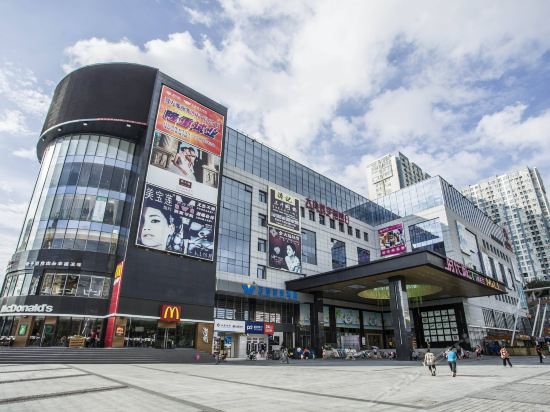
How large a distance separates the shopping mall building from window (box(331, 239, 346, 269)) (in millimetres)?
403

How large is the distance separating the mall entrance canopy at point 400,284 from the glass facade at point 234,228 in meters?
8.74

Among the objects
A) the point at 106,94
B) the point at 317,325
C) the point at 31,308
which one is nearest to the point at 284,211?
the point at 317,325

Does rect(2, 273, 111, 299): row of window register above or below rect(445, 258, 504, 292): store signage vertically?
below

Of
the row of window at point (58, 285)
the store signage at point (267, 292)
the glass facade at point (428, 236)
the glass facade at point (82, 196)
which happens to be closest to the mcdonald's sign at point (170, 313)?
the row of window at point (58, 285)

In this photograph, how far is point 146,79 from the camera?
43781 millimetres

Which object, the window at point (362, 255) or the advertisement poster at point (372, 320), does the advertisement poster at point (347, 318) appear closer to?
the advertisement poster at point (372, 320)

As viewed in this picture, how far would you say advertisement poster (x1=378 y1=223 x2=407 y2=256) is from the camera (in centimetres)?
6738

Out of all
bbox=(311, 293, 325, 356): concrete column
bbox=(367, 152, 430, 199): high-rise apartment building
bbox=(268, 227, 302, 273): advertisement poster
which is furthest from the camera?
bbox=(367, 152, 430, 199): high-rise apartment building

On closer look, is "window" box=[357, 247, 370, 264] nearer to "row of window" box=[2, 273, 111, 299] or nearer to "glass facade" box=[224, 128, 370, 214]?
"glass facade" box=[224, 128, 370, 214]

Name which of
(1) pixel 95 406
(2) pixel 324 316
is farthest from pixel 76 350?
(2) pixel 324 316

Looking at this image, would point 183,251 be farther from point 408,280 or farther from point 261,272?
point 408,280

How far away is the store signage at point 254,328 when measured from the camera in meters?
44.2

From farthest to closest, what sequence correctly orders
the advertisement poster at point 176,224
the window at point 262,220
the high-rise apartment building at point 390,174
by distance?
the high-rise apartment building at point 390,174 < the window at point 262,220 < the advertisement poster at point 176,224

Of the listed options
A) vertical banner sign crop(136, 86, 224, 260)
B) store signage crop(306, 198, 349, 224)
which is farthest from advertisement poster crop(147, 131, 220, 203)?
store signage crop(306, 198, 349, 224)
